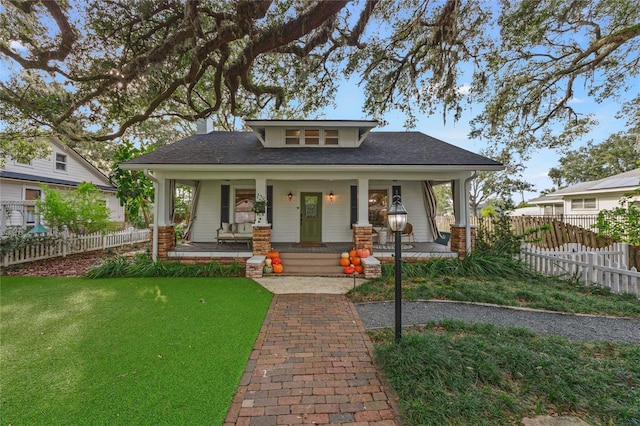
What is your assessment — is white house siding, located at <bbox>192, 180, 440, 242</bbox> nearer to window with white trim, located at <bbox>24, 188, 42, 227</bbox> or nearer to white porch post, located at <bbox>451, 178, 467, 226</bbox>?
white porch post, located at <bbox>451, 178, 467, 226</bbox>

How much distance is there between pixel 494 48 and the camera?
7816 mm

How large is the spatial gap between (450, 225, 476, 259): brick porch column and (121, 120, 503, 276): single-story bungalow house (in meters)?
0.03

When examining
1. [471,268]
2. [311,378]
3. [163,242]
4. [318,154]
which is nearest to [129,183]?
[163,242]

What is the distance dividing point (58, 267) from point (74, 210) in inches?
108

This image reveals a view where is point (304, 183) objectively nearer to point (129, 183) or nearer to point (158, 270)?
point (158, 270)

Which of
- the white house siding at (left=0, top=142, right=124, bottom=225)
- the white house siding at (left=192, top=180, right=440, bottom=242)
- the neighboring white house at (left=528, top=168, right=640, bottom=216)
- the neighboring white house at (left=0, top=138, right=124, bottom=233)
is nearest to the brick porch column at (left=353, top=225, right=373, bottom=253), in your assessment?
the white house siding at (left=192, top=180, right=440, bottom=242)

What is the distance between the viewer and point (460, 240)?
7.92 metres

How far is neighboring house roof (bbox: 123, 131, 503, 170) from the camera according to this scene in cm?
756

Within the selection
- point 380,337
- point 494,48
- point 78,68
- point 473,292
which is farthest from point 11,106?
point 494,48

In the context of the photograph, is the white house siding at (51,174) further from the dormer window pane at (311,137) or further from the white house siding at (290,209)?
the dormer window pane at (311,137)

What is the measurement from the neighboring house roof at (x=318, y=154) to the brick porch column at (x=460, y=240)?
1917 mm

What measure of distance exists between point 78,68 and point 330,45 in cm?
705

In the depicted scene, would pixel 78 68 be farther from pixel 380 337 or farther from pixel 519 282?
pixel 519 282

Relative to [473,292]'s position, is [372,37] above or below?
above
